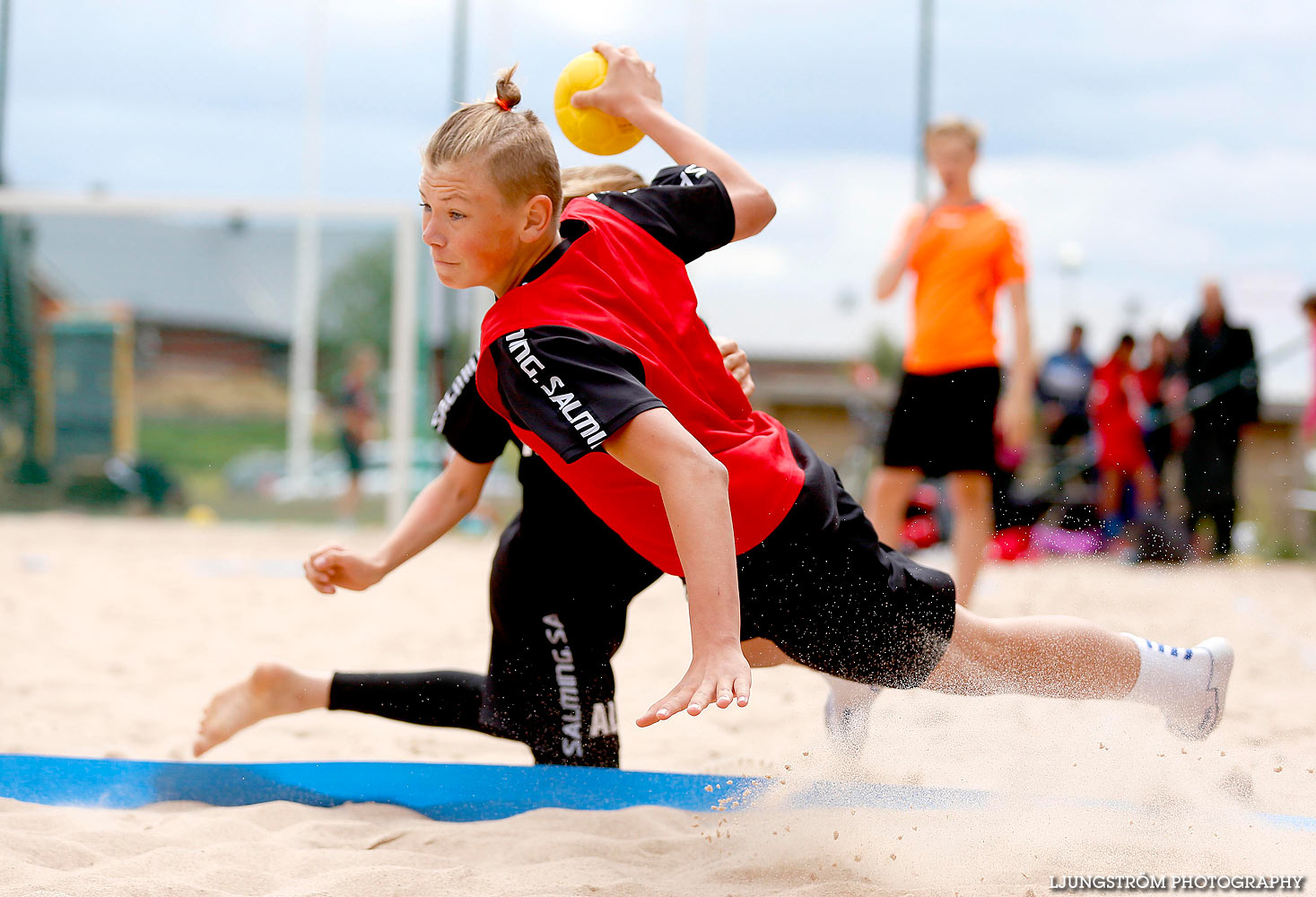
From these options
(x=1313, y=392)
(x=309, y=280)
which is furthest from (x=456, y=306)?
(x=1313, y=392)

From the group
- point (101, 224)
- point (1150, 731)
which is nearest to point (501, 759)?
Result: point (1150, 731)

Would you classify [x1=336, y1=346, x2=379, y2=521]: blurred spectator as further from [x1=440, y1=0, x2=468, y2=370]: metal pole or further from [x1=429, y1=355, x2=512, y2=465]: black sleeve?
[x1=429, y1=355, x2=512, y2=465]: black sleeve

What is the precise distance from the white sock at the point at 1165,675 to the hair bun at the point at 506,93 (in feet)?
4.82

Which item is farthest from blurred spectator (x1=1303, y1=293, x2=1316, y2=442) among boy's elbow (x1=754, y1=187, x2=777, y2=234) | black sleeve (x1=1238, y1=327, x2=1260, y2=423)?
boy's elbow (x1=754, y1=187, x2=777, y2=234)

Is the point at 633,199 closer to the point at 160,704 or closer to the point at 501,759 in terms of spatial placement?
the point at 501,759

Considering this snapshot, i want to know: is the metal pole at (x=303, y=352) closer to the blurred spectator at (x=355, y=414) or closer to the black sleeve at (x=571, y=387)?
the blurred spectator at (x=355, y=414)

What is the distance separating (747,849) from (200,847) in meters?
0.97

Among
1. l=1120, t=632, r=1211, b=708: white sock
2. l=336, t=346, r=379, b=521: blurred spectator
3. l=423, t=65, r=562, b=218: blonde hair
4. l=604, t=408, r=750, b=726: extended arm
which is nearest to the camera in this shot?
l=604, t=408, r=750, b=726: extended arm

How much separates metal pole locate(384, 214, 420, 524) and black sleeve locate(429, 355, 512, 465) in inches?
245

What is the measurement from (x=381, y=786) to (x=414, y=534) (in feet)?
1.74

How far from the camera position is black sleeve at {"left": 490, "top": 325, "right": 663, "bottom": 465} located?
166 cm

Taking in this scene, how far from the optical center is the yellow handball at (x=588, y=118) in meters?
2.22

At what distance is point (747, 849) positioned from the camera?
2061 mm

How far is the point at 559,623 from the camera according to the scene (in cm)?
234
